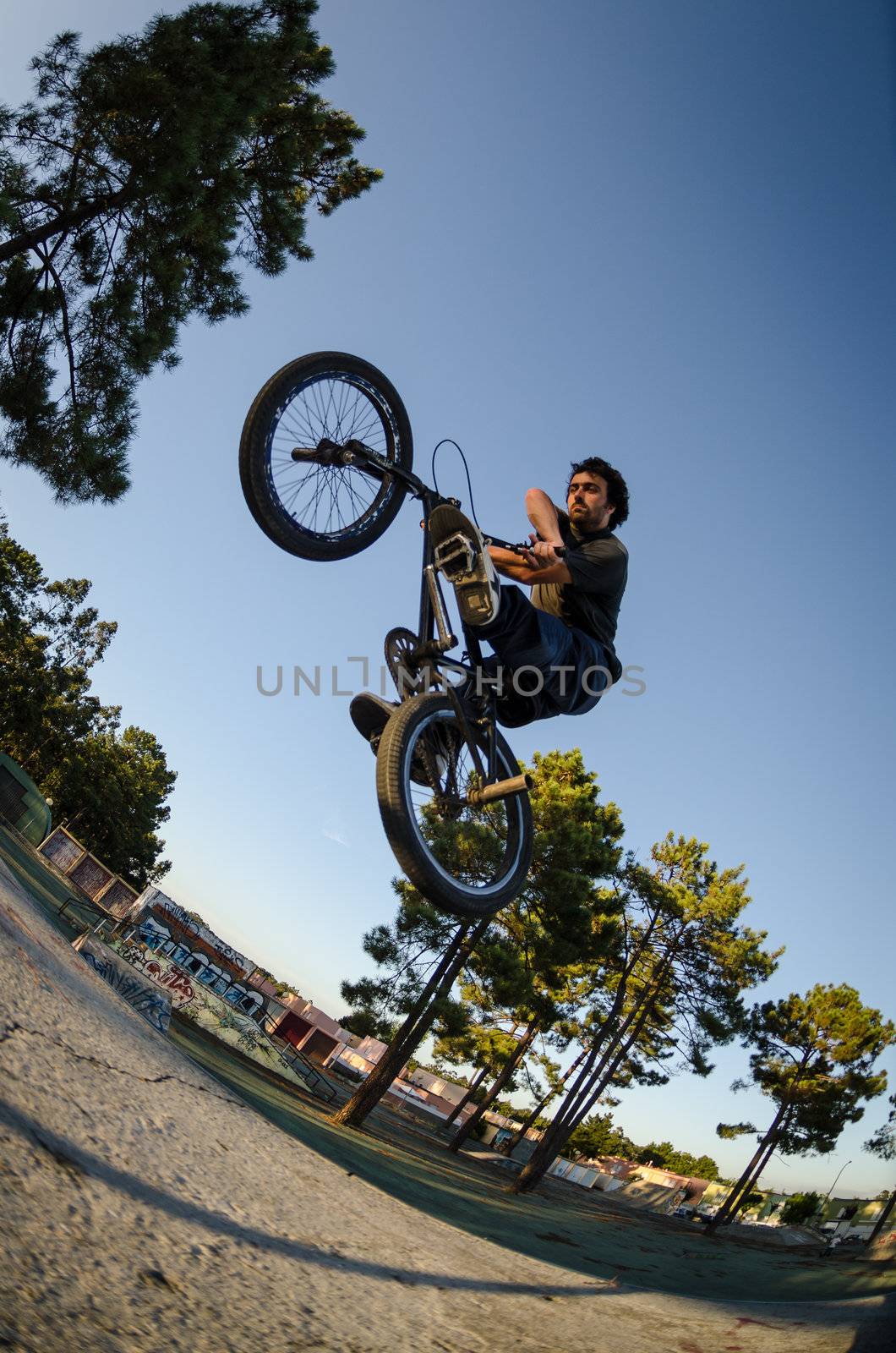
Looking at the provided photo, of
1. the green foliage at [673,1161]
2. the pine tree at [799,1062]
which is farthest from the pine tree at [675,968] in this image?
the green foliage at [673,1161]

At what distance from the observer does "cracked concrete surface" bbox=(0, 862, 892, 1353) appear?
47.5 inches

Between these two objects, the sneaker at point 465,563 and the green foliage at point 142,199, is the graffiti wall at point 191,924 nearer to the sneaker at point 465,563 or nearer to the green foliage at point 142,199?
the green foliage at point 142,199

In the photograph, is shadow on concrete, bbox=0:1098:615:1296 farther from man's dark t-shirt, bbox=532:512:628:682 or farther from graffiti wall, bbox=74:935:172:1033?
graffiti wall, bbox=74:935:172:1033

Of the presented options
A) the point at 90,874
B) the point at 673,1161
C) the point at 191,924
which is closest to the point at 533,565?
the point at 90,874

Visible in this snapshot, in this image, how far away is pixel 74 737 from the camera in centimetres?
4056

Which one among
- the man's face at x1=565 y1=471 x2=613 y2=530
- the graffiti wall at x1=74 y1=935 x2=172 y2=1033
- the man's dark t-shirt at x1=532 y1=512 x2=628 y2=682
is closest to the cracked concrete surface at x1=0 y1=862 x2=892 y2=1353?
the man's dark t-shirt at x1=532 y1=512 x2=628 y2=682

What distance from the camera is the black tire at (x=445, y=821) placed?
11.9ft

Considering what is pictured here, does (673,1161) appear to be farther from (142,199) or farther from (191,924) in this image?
(142,199)

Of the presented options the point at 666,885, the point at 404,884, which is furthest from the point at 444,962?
the point at 666,885

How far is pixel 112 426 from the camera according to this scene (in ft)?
30.8

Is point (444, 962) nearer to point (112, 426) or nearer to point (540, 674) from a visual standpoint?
point (112, 426)

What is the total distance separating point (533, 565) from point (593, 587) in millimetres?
377

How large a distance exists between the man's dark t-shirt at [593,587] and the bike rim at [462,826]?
0.95m

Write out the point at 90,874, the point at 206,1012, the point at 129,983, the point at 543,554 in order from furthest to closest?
1. the point at 90,874
2. the point at 206,1012
3. the point at 129,983
4. the point at 543,554
